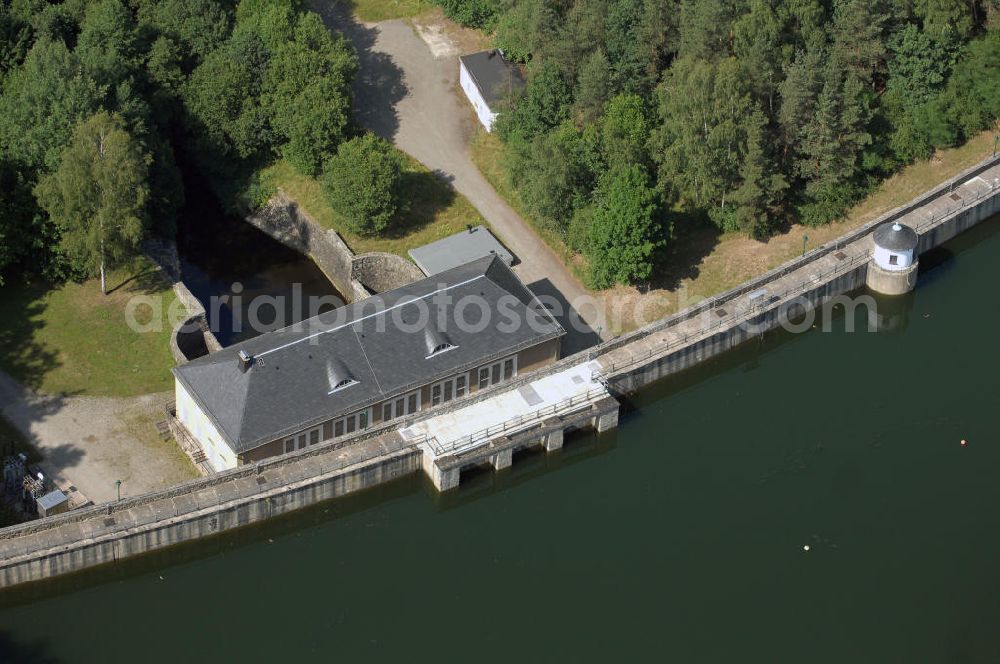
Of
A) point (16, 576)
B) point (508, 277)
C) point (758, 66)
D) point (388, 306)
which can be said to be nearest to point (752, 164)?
point (758, 66)

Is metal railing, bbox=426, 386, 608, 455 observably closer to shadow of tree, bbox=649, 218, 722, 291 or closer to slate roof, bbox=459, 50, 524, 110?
shadow of tree, bbox=649, 218, 722, 291

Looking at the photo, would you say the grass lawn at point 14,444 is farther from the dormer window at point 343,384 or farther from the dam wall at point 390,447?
the dormer window at point 343,384

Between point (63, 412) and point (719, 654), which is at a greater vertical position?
point (63, 412)

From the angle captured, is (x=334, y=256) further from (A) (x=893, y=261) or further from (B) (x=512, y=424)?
(A) (x=893, y=261)

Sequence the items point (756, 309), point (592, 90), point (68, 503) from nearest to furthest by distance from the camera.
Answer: point (68, 503)
point (756, 309)
point (592, 90)

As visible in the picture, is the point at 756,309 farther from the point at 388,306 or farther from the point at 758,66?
the point at 388,306

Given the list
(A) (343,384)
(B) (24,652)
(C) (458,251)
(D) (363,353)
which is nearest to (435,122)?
(C) (458,251)

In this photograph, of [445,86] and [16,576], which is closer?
[16,576]
